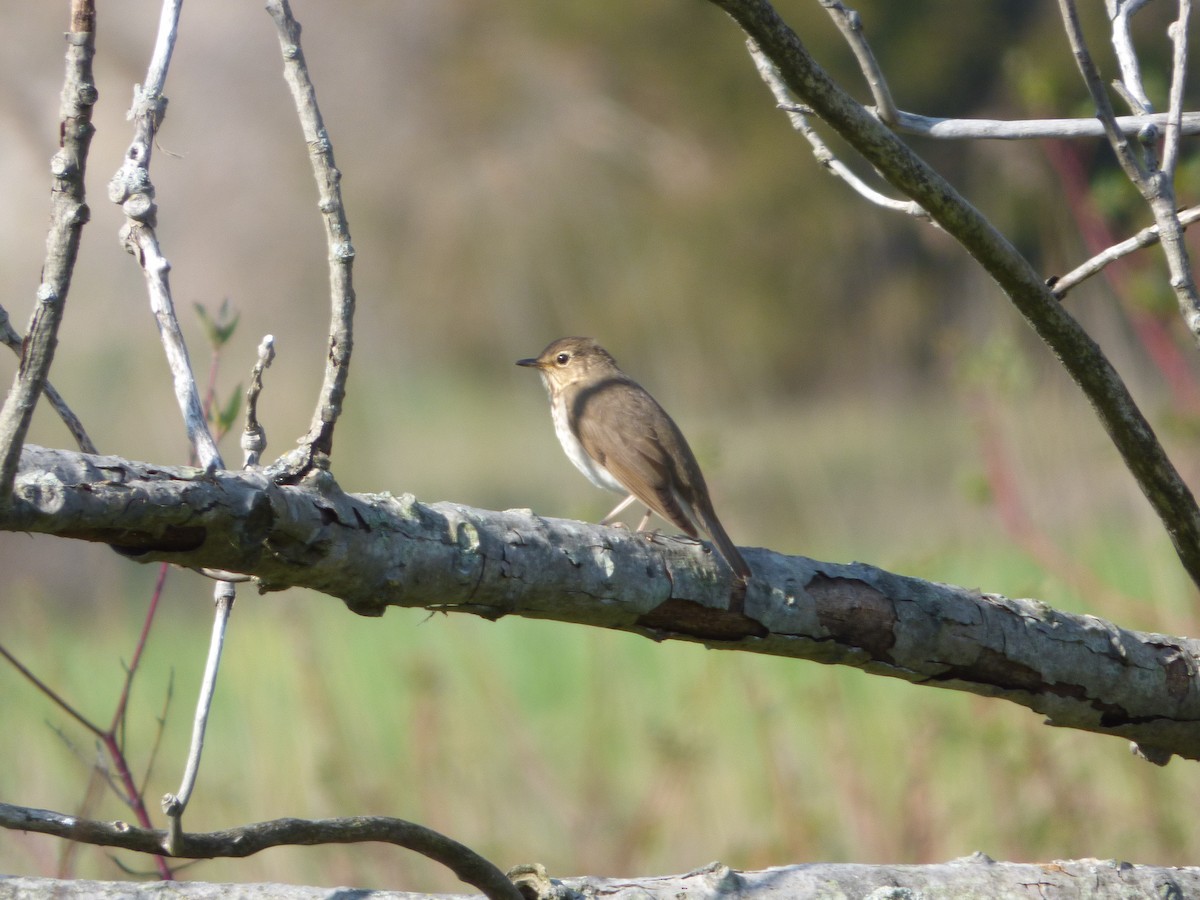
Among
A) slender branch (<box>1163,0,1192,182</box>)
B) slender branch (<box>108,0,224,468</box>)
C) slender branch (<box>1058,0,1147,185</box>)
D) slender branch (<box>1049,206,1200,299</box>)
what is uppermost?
slender branch (<box>1163,0,1192,182</box>)

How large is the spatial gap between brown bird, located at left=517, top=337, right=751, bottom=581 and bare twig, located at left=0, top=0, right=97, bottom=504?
2.41 meters

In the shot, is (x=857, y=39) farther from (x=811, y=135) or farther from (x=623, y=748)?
(x=623, y=748)

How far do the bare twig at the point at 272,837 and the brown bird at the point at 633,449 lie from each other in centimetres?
181

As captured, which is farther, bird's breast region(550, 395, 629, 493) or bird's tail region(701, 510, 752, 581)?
bird's breast region(550, 395, 629, 493)

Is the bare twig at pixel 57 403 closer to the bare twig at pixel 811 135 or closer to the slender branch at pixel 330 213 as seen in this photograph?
the slender branch at pixel 330 213

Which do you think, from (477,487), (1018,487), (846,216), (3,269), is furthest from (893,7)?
(1018,487)

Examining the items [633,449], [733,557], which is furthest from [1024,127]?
[633,449]

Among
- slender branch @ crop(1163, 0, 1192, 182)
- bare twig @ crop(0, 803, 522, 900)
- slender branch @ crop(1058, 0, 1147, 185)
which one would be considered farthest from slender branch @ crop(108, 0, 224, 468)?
slender branch @ crop(1163, 0, 1192, 182)

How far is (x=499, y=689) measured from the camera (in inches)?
215

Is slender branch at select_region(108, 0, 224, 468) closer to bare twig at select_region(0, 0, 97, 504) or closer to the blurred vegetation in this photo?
the blurred vegetation

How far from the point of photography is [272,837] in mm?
1591

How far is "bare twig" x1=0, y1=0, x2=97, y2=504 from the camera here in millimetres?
1201

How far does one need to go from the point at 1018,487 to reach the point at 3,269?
35.2 feet

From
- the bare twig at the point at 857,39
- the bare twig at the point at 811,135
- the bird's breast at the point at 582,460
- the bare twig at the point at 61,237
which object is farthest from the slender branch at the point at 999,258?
the bird's breast at the point at 582,460
